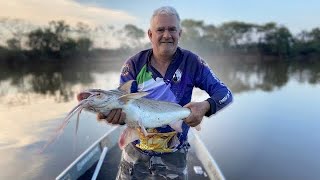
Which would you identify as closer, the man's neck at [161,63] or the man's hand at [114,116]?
the man's hand at [114,116]

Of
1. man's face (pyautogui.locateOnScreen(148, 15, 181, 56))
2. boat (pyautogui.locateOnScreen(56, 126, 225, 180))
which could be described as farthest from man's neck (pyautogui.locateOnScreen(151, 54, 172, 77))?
boat (pyautogui.locateOnScreen(56, 126, 225, 180))

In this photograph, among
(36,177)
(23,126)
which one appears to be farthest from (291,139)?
(23,126)

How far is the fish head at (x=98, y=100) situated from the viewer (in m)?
2.88

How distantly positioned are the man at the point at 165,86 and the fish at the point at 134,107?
0.39 meters

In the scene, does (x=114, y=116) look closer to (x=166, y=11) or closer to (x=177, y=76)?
(x=177, y=76)

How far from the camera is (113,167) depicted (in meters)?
8.91

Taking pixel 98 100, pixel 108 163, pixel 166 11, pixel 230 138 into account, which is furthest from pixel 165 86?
pixel 230 138

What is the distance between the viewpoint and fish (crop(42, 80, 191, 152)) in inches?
114

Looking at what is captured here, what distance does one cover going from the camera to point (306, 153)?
12750 mm

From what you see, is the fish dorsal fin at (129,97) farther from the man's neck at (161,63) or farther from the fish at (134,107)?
the man's neck at (161,63)

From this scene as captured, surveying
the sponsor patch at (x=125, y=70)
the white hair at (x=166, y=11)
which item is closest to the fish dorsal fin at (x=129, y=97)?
the sponsor patch at (x=125, y=70)

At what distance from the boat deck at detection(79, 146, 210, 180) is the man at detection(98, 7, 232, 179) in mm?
4567

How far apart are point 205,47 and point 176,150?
343 feet

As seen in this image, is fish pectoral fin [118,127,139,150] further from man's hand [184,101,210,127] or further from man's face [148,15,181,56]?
man's face [148,15,181,56]
